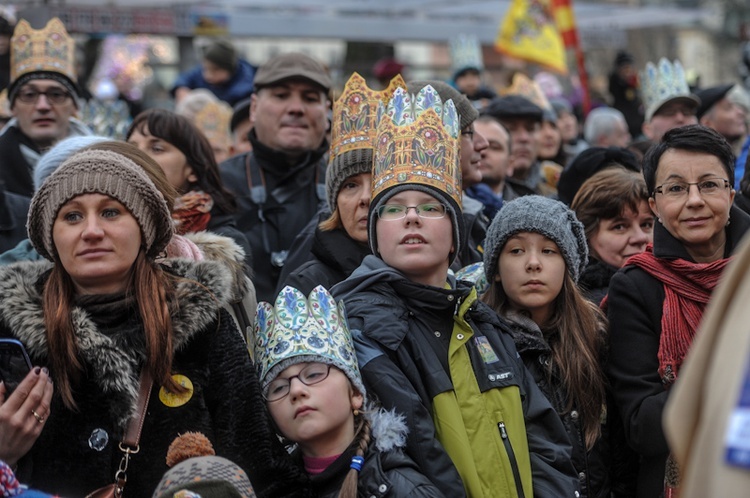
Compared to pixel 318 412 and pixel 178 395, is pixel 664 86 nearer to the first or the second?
pixel 318 412

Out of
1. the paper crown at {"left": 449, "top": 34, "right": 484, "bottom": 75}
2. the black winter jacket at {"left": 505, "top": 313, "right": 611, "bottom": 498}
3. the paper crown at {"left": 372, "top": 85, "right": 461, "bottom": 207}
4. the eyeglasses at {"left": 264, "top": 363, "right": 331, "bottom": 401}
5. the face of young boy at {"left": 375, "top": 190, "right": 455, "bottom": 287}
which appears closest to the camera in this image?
the eyeglasses at {"left": 264, "top": 363, "right": 331, "bottom": 401}

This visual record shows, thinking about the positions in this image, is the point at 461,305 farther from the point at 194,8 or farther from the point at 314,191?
the point at 194,8

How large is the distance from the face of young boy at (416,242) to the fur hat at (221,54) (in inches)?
248

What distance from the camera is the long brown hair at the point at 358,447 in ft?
11.9

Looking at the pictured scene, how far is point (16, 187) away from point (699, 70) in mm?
32681

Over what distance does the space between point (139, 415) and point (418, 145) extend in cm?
147

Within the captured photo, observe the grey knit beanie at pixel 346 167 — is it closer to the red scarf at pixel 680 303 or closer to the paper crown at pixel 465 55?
the red scarf at pixel 680 303

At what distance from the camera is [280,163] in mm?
6398

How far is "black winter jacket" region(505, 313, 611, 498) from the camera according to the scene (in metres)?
4.39

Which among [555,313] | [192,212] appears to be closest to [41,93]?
[192,212]

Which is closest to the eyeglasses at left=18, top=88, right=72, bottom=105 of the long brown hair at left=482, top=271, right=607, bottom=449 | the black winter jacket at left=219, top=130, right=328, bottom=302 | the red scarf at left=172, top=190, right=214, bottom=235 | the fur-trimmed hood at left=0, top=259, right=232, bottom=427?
the black winter jacket at left=219, top=130, right=328, bottom=302

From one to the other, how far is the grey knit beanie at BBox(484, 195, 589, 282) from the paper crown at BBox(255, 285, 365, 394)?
0.94 meters

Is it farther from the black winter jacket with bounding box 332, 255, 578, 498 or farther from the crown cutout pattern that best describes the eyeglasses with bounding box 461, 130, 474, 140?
the crown cutout pattern

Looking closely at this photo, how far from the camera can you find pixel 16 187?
6156 mm
